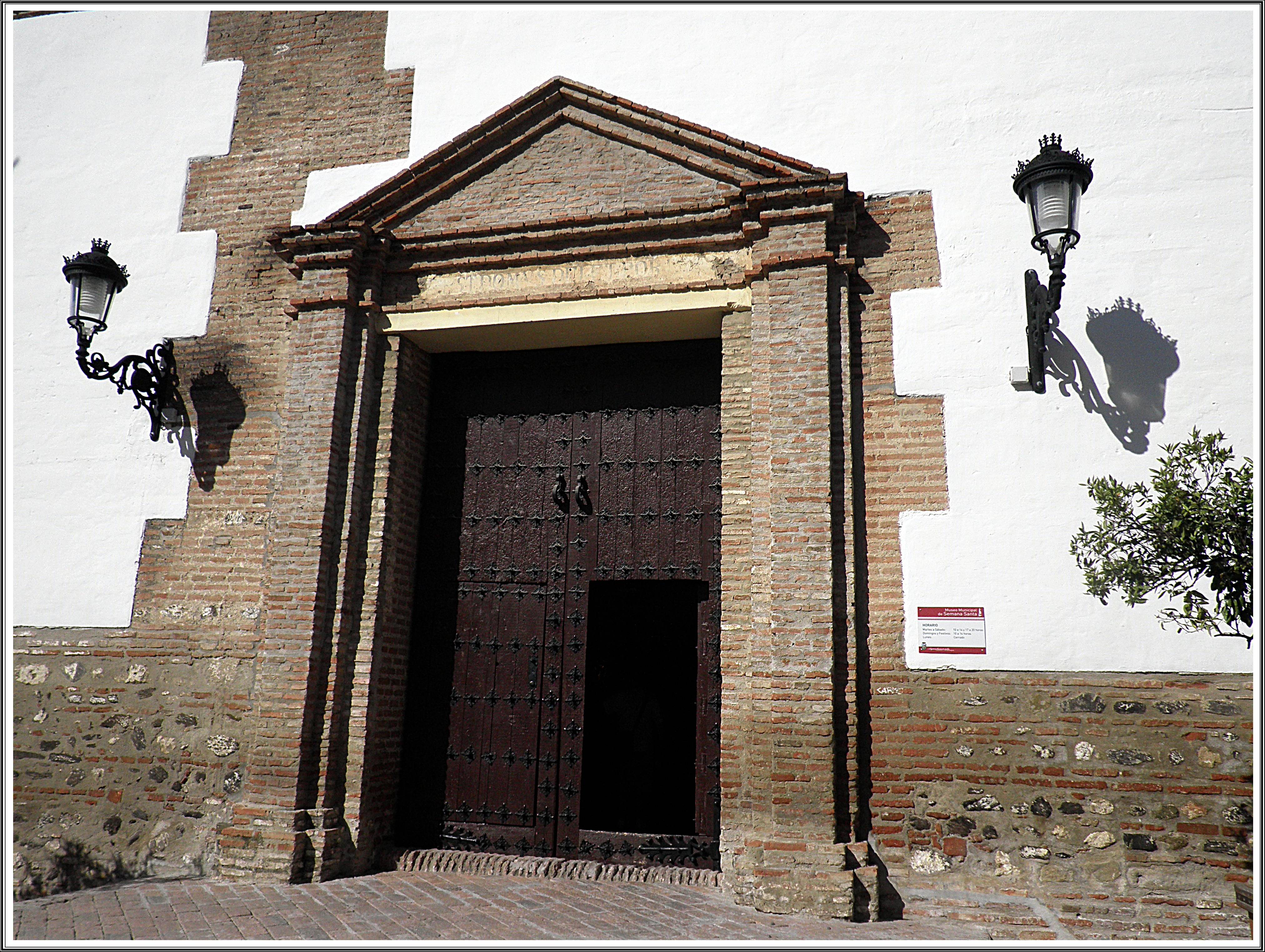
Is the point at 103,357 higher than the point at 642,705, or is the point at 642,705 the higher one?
the point at 103,357

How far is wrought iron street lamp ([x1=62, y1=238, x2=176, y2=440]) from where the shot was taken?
19.1 feet

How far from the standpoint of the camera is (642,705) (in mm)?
6996

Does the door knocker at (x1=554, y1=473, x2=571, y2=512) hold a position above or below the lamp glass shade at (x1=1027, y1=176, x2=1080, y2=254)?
below

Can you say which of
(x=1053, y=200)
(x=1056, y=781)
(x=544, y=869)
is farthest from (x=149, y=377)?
(x=1056, y=781)

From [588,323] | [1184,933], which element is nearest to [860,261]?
[588,323]

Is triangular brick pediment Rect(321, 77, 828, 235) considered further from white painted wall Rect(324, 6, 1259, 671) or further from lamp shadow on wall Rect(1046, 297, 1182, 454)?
lamp shadow on wall Rect(1046, 297, 1182, 454)

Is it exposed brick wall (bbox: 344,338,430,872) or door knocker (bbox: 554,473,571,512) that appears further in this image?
door knocker (bbox: 554,473,571,512)

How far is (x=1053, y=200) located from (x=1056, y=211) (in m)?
0.06

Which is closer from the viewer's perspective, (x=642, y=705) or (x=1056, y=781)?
(x=1056, y=781)

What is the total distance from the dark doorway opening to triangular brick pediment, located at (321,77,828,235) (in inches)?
104

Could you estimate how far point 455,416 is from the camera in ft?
21.0

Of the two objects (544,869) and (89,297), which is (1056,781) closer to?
(544,869)

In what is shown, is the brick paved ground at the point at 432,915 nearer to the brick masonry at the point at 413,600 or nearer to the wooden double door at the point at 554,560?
Answer: the brick masonry at the point at 413,600

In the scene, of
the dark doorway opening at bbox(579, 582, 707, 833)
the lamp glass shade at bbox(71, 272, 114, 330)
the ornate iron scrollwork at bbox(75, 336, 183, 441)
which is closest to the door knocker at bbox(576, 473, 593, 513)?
the dark doorway opening at bbox(579, 582, 707, 833)
